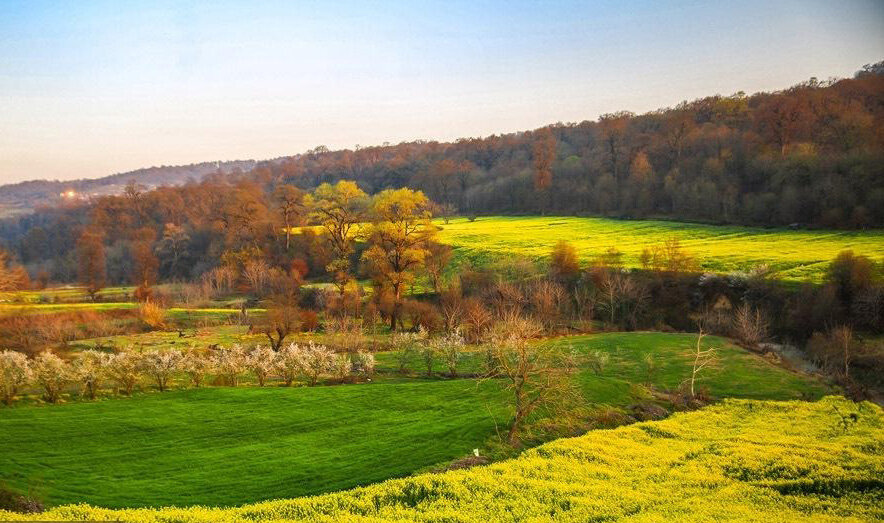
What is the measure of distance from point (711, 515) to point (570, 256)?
54209mm

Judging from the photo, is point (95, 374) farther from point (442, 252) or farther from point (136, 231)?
point (136, 231)

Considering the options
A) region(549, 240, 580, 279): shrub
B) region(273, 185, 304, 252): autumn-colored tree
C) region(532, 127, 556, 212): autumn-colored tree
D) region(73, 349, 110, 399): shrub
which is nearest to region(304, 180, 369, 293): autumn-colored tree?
region(273, 185, 304, 252): autumn-colored tree

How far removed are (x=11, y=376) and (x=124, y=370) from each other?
19.7 feet

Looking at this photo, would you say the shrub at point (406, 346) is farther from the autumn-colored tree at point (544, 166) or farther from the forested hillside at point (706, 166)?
the autumn-colored tree at point (544, 166)

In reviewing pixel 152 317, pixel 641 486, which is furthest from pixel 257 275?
pixel 641 486

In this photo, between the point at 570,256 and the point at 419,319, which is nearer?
the point at 419,319

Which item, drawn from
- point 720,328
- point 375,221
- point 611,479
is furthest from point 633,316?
point 611,479

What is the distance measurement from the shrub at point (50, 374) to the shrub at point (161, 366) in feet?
14.5

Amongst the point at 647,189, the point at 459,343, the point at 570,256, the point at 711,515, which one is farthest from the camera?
the point at 647,189

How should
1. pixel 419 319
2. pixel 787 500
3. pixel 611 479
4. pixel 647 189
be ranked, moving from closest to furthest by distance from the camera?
pixel 787 500 → pixel 611 479 → pixel 419 319 → pixel 647 189

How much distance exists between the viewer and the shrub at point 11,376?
33.0 metres

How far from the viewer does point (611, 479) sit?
23812 mm

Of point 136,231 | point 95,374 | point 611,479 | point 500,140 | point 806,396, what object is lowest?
point 806,396

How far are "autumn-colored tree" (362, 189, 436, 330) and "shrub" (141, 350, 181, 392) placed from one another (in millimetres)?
26819
